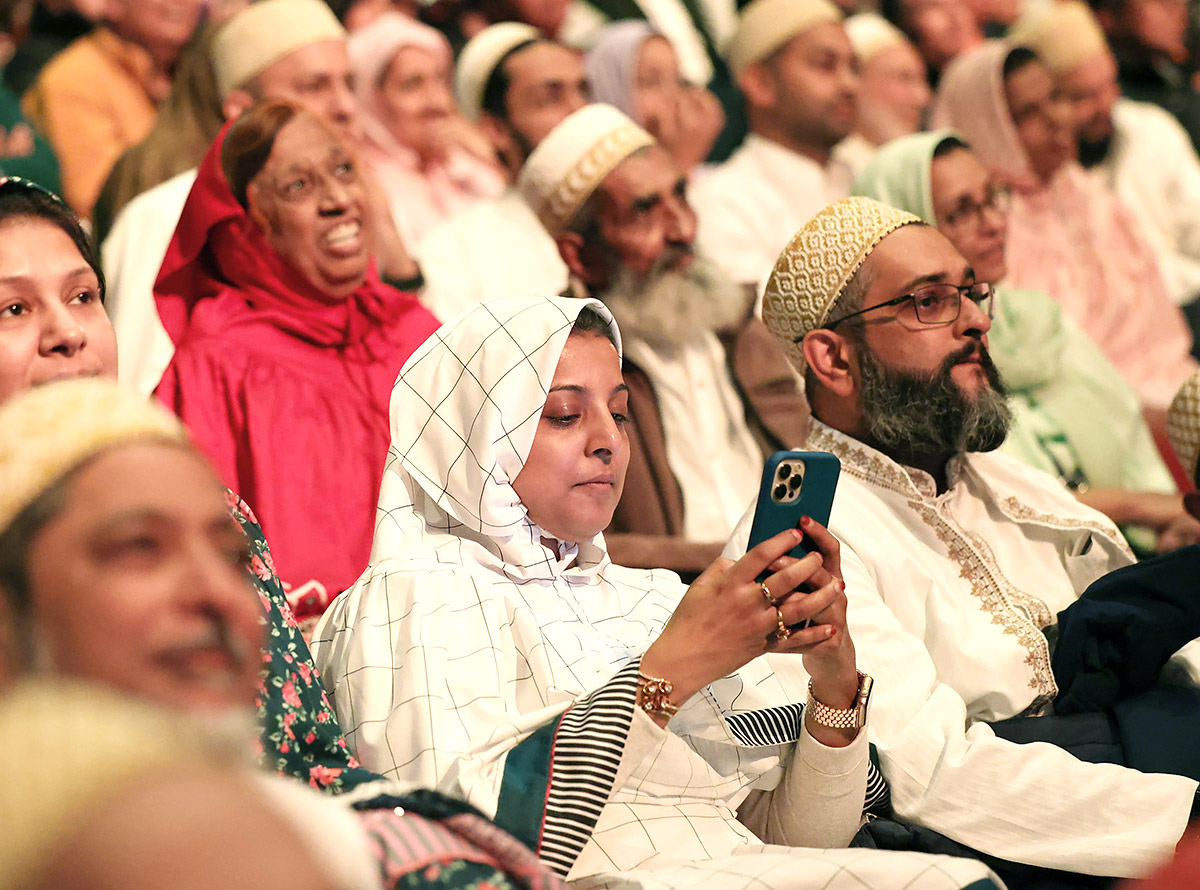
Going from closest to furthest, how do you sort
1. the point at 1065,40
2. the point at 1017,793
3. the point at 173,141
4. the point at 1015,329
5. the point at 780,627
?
the point at 780,627, the point at 1017,793, the point at 1015,329, the point at 173,141, the point at 1065,40

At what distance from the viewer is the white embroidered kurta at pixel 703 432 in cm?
434

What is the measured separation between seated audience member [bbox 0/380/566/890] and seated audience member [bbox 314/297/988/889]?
0.71 m

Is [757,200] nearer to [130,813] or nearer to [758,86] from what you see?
[758,86]

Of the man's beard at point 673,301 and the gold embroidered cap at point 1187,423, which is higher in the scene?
the gold embroidered cap at point 1187,423

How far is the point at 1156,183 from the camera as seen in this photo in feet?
23.5

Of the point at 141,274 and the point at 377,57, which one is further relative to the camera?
the point at 377,57

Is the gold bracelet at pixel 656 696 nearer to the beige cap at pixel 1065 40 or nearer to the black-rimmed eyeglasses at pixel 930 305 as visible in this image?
the black-rimmed eyeglasses at pixel 930 305

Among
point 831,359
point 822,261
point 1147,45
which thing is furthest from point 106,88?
point 1147,45

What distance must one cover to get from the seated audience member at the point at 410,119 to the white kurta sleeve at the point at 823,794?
3.97 metres

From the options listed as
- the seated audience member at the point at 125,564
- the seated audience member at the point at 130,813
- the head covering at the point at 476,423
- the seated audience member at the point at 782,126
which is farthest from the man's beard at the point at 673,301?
the seated audience member at the point at 130,813

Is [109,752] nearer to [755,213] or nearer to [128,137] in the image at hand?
[128,137]

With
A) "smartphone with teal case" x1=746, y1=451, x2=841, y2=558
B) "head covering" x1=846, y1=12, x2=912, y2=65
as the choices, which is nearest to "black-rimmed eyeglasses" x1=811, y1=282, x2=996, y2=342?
"smartphone with teal case" x1=746, y1=451, x2=841, y2=558

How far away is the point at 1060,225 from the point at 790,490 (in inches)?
187

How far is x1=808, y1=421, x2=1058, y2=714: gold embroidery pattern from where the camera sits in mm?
2807
